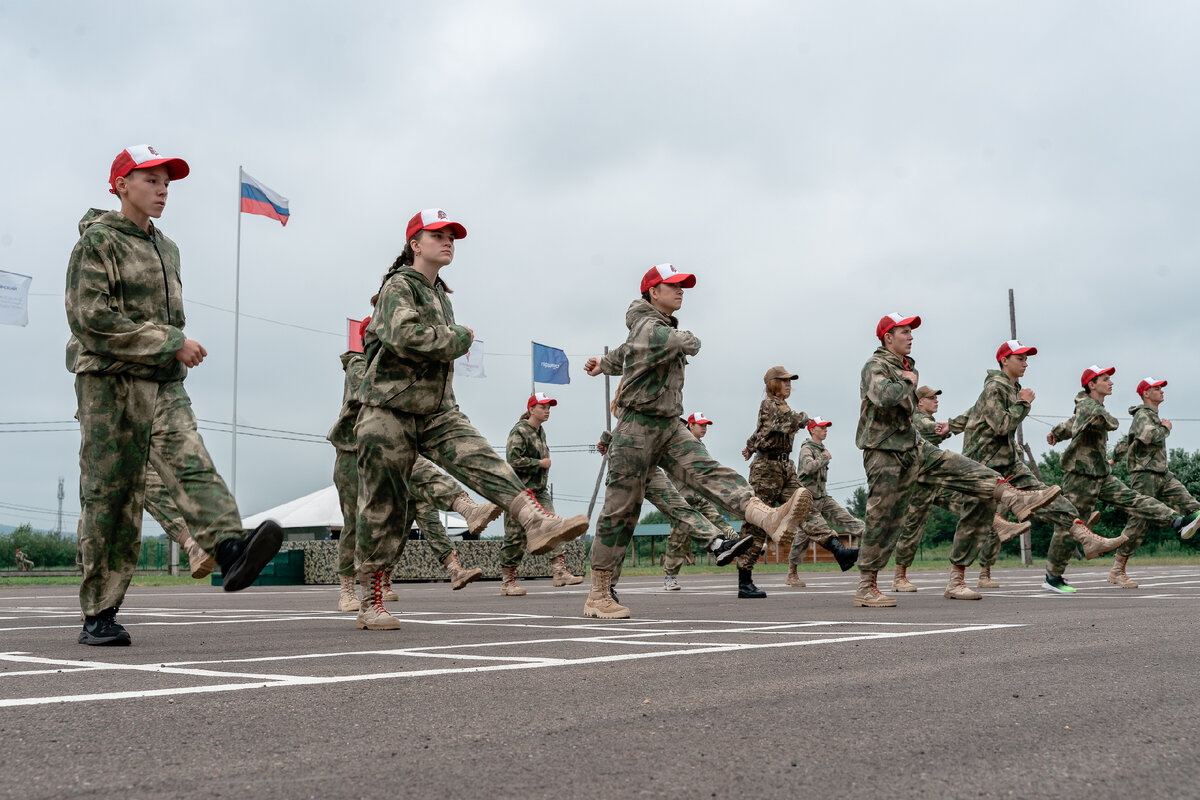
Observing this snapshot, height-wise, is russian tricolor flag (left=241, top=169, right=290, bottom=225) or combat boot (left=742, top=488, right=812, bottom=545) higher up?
russian tricolor flag (left=241, top=169, right=290, bottom=225)

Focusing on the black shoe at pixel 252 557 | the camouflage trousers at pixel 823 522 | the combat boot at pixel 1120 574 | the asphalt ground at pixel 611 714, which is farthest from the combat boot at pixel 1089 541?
the black shoe at pixel 252 557

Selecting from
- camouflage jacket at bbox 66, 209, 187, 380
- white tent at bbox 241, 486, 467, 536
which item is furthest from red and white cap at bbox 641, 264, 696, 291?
white tent at bbox 241, 486, 467, 536

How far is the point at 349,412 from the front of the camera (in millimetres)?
9852

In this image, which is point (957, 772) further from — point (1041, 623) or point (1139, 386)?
point (1139, 386)

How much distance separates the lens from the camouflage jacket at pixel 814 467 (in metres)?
15.8

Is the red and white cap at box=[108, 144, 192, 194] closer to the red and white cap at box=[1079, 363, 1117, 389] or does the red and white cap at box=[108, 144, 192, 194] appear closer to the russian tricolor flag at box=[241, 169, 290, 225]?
the red and white cap at box=[1079, 363, 1117, 389]

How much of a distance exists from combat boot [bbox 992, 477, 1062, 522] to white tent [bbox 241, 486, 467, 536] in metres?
29.3

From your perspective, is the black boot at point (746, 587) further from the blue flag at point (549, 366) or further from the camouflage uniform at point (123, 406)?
the blue flag at point (549, 366)

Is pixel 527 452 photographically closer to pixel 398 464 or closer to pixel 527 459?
pixel 527 459

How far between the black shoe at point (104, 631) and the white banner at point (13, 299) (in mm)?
25174

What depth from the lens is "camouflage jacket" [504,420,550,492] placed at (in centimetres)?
1393

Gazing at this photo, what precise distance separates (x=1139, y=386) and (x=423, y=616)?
11.1m

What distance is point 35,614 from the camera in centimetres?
953

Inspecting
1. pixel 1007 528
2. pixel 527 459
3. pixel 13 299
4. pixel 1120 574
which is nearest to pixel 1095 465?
pixel 1120 574
